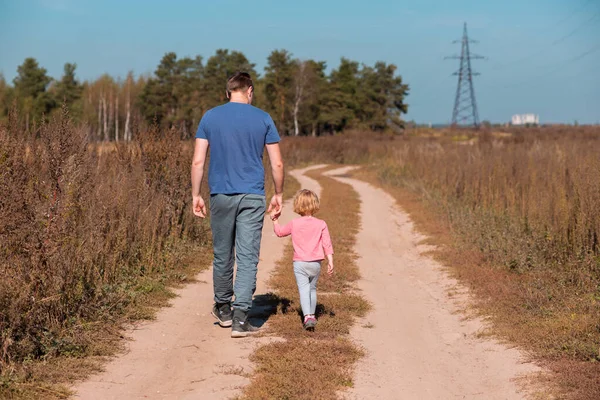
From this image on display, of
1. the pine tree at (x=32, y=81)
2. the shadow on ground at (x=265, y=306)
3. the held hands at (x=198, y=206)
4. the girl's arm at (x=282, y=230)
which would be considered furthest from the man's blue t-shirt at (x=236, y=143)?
the pine tree at (x=32, y=81)

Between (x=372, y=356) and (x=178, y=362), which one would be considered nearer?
(x=178, y=362)

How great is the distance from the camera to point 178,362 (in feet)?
19.6

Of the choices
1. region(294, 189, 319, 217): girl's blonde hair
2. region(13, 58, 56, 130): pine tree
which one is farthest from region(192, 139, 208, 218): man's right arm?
region(13, 58, 56, 130): pine tree

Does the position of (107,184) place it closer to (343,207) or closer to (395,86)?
(343,207)

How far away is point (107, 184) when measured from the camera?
9.39m

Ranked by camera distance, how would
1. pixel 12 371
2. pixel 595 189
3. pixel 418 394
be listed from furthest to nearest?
1. pixel 595 189
2. pixel 418 394
3. pixel 12 371

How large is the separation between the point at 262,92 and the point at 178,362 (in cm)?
6428

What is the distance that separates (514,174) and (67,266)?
12752 mm

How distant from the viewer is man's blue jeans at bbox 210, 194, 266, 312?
22.2ft

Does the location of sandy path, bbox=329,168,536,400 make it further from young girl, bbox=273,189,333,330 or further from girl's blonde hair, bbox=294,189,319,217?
girl's blonde hair, bbox=294,189,319,217

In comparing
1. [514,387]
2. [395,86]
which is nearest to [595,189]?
[514,387]

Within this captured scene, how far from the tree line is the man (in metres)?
52.0

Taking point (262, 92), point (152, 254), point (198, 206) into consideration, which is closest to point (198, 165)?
point (198, 206)

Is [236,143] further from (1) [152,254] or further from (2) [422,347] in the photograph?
(1) [152,254]
